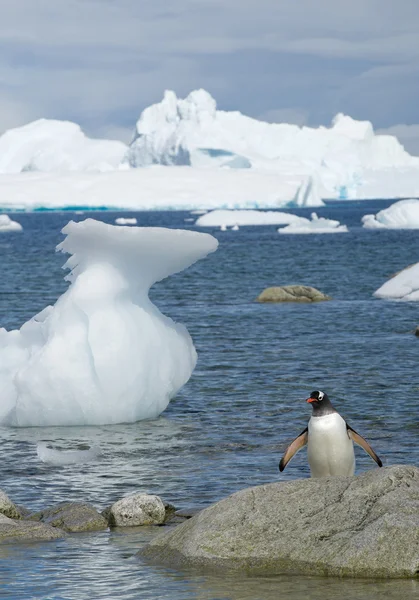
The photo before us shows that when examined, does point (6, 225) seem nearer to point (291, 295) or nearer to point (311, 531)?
point (291, 295)

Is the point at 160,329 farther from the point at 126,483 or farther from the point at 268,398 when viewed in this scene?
the point at 126,483

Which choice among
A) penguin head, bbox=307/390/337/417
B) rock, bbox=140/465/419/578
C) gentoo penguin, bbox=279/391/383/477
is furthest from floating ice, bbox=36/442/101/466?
rock, bbox=140/465/419/578

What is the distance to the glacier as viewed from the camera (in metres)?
118

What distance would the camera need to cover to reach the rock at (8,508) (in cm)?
996

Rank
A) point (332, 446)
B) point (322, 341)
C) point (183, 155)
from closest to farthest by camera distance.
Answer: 1. point (332, 446)
2. point (322, 341)
3. point (183, 155)

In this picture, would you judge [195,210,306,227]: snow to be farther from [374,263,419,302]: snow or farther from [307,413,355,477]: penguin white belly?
[307,413,355,477]: penguin white belly

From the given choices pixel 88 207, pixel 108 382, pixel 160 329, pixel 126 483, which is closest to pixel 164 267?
pixel 160 329

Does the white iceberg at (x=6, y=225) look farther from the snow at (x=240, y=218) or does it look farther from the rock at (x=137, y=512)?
the rock at (x=137, y=512)

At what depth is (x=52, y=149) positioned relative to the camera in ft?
563

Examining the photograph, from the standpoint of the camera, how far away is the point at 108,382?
14.9 metres

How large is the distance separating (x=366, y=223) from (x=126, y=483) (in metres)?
78.9

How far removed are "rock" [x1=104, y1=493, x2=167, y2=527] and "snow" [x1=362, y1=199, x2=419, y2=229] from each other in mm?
71634

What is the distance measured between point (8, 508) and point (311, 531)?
335 centimetres

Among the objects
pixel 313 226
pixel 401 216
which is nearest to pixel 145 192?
pixel 313 226
